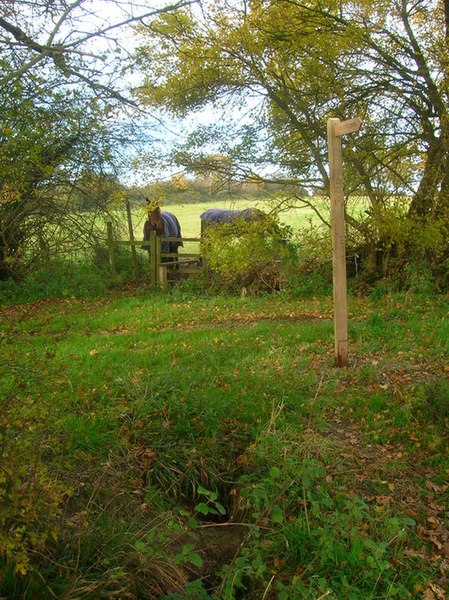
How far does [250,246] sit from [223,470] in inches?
285

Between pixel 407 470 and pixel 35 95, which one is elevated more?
pixel 35 95

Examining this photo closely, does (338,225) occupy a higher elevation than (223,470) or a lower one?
higher

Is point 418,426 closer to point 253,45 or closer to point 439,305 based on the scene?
point 439,305

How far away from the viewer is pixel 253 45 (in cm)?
1069

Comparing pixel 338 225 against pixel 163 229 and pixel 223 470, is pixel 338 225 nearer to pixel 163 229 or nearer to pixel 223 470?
pixel 223 470

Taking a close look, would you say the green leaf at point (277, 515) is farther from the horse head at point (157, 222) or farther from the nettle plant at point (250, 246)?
the horse head at point (157, 222)

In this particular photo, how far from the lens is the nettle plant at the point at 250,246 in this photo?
11547mm

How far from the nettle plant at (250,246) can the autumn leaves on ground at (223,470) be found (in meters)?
3.88

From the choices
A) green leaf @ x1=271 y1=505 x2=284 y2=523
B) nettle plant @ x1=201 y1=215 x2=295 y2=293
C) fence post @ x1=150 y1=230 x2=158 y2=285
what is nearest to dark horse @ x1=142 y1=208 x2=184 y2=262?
fence post @ x1=150 y1=230 x2=158 y2=285

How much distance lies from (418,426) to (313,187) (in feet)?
25.1

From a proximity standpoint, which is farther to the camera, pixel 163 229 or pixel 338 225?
pixel 163 229

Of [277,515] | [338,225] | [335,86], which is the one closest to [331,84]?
[335,86]

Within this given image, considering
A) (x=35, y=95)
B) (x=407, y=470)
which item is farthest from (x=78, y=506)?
(x=35, y=95)

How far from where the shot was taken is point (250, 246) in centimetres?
1158
